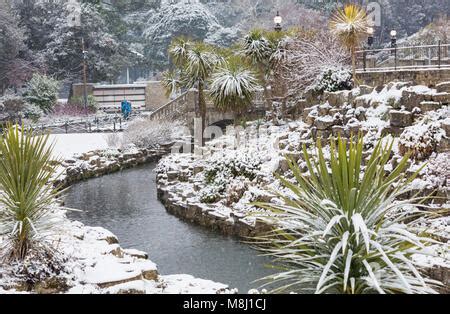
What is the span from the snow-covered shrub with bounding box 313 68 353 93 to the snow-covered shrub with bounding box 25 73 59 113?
42.0 feet

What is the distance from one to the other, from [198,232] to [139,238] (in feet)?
3.64

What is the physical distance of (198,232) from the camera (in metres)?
10.8

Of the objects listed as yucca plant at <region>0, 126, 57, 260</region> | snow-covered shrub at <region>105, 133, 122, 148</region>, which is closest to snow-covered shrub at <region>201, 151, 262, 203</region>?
snow-covered shrub at <region>105, 133, 122, 148</region>

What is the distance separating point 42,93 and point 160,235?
1560 centimetres

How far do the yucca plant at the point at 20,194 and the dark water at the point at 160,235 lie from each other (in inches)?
100.0

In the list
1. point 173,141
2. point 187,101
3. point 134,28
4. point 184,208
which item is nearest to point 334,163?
point 184,208

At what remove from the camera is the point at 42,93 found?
79.6 ft

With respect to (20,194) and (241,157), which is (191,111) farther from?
(20,194)

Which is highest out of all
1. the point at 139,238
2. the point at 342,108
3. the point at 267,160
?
the point at 342,108

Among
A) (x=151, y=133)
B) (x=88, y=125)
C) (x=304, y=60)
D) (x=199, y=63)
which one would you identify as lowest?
(x=151, y=133)

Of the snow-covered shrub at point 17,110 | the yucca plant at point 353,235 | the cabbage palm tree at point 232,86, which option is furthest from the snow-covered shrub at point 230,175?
the snow-covered shrub at point 17,110

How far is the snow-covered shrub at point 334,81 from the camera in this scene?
15.6m

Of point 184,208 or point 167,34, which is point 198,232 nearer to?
point 184,208

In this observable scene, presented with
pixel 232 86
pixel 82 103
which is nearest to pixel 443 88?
pixel 232 86
